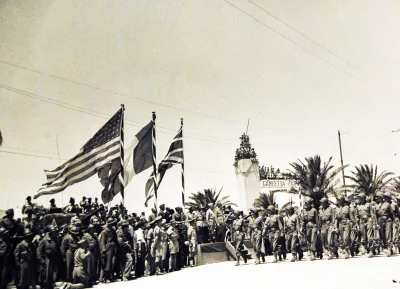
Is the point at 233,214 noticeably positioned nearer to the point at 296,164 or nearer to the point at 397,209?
the point at 397,209

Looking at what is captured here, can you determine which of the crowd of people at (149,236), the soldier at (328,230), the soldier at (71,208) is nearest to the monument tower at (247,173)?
the crowd of people at (149,236)

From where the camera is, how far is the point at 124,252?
13039 mm

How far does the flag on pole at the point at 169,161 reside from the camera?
55.4 ft

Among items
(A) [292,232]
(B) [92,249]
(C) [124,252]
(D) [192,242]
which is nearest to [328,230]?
(A) [292,232]

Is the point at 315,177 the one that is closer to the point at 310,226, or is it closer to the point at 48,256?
the point at 310,226

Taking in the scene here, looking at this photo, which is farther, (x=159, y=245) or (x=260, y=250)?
(x=260, y=250)

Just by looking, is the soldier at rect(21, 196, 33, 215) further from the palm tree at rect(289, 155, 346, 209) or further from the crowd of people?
the palm tree at rect(289, 155, 346, 209)

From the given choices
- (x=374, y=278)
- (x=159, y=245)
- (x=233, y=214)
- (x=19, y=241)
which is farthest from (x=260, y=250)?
(x=19, y=241)

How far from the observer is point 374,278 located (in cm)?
946

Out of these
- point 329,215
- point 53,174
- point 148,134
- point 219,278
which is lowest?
point 219,278

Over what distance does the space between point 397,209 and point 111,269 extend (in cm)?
965

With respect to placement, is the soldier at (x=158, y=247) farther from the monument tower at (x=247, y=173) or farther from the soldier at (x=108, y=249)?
the monument tower at (x=247, y=173)

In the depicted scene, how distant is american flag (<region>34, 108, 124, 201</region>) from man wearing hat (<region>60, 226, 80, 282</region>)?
211cm

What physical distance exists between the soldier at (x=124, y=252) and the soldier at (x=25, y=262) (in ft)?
9.26
